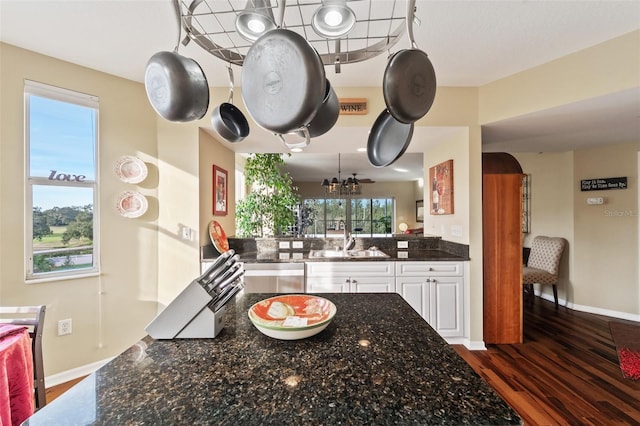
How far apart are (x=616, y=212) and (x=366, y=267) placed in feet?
11.4

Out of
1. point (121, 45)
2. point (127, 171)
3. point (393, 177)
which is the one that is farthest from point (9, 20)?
point (393, 177)

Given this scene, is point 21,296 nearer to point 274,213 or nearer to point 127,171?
point 127,171

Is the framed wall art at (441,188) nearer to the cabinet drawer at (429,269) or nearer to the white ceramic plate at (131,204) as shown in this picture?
the cabinet drawer at (429,269)

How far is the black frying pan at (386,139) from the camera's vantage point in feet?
3.81

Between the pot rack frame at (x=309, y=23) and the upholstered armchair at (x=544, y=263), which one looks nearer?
the pot rack frame at (x=309, y=23)

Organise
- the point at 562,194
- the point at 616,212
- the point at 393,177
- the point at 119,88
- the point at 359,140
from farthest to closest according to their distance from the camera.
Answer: the point at 393,177
the point at 562,194
the point at 616,212
the point at 359,140
the point at 119,88

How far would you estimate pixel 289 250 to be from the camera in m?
3.24

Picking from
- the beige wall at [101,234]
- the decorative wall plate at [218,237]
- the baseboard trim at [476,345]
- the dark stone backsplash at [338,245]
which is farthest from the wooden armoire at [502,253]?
the beige wall at [101,234]

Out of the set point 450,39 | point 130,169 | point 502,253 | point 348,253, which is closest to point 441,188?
point 502,253

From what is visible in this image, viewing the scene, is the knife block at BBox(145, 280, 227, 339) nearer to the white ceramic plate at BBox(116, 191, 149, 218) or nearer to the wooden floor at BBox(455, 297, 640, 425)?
the white ceramic plate at BBox(116, 191, 149, 218)

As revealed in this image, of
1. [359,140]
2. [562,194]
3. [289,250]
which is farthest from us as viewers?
[562,194]

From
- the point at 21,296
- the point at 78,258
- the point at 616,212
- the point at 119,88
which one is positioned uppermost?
the point at 119,88

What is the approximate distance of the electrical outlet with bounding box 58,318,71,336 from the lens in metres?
2.11

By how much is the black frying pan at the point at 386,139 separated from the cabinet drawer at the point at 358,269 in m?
1.57
